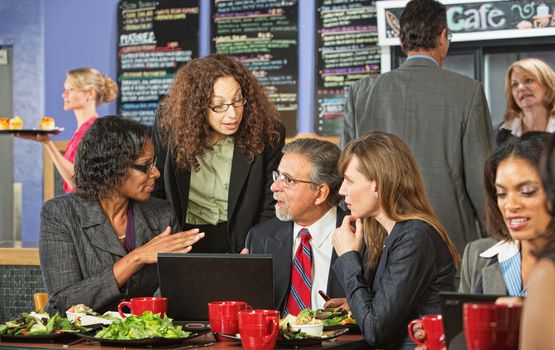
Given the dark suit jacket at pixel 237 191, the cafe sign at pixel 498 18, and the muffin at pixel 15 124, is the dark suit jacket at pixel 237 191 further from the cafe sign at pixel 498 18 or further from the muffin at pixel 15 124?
the cafe sign at pixel 498 18

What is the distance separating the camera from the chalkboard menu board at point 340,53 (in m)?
6.54

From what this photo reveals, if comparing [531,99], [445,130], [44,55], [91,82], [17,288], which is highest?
[44,55]

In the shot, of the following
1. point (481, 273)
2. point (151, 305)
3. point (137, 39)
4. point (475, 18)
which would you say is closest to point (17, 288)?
point (151, 305)

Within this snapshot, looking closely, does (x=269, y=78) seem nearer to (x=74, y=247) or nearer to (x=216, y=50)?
(x=216, y=50)

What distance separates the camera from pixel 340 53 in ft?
21.7

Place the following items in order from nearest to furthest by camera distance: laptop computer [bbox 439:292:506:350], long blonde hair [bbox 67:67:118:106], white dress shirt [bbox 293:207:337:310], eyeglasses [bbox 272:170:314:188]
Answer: laptop computer [bbox 439:292:506:350], white dress shirt [bbox 293:207:337:310], eyeglasses [bbox 272:170:314:188], long blonde hair [bbox 67:67:118:106]

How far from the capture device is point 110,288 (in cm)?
322

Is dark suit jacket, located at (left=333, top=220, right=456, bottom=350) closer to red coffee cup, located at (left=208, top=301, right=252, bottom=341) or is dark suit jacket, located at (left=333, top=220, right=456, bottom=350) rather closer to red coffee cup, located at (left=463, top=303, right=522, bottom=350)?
red coffee cup, located at (left=208, top=301, right=252, bottom=341)

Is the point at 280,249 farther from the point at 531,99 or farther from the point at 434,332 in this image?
the point at 531,99

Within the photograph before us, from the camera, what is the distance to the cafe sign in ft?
19.4

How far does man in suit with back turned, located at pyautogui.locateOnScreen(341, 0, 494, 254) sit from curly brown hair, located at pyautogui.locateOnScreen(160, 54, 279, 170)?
538 millimetres

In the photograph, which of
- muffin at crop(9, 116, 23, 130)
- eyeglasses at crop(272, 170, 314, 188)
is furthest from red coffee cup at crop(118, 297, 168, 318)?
muffin at crop(9, 116, 23, 130)

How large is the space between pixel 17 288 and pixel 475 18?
3.17m

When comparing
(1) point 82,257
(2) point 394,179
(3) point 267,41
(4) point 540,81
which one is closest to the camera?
(2) point 394,179
